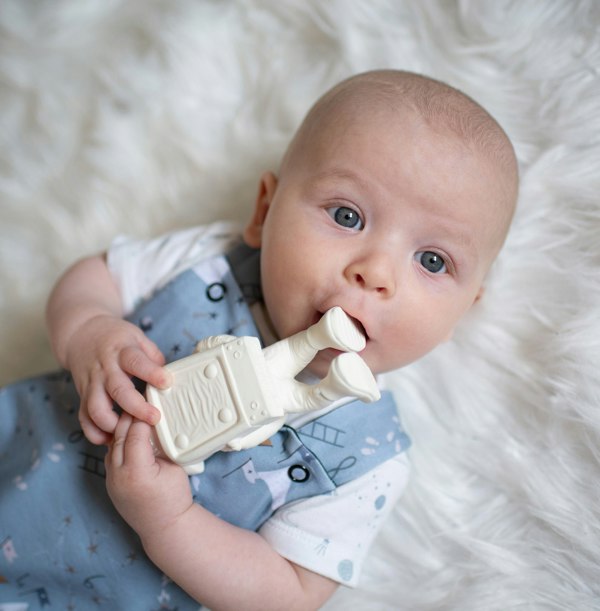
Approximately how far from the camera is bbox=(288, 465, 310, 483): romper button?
1.07m

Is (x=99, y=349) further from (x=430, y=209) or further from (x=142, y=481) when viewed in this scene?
(x=430, y=209)

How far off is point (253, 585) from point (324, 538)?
5.0 inches

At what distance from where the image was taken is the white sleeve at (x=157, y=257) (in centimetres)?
123

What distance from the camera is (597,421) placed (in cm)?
111

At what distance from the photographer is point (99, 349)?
1047 mm

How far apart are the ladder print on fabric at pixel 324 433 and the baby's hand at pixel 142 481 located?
21 centimetres

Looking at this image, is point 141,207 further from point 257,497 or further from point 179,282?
point 257,497

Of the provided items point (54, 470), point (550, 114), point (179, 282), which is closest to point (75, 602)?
point (54, 470)

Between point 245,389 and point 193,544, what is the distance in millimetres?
266

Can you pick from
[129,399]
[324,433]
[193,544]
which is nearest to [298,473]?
[324,433]

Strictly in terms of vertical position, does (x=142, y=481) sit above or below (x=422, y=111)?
below

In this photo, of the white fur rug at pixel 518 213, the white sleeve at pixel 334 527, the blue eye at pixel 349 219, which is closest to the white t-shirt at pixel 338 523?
the white sleeve at pixel 334 527

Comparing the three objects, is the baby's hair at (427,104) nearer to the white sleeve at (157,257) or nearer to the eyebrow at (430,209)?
the eyebrow at (430,209)

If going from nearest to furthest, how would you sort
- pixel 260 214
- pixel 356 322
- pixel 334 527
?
1. pixel 356 322
2. pixel 334 527
3. pixel 260 214
